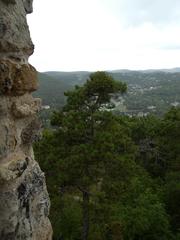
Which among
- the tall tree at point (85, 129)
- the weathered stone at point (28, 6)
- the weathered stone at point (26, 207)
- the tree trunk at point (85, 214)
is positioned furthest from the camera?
the tree trunk at point (85, 214)

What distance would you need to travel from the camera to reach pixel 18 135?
435cm

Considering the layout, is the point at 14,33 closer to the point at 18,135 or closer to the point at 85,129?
the point at 18,135

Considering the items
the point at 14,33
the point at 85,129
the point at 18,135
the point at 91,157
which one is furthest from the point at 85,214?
the point at 14,33

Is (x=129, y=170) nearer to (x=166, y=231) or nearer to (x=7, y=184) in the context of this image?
(x=166, y=231)

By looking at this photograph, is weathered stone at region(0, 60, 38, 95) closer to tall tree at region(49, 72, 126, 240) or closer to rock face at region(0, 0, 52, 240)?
rock face at region(0, 0, 52, 240)

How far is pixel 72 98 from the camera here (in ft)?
Result: 47.2

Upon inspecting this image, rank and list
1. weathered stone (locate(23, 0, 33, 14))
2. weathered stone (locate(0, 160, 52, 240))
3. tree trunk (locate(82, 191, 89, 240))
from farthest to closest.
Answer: tree trunk (locate(82, 191, 89, 240))
weathered stone (locate(23, 0, 33, 14))
weathered stone (locate(0, 160, 52, 240))

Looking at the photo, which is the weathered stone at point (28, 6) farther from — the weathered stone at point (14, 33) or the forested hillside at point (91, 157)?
the forested hillside at point (91, 157)

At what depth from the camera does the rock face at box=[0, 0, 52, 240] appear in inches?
161

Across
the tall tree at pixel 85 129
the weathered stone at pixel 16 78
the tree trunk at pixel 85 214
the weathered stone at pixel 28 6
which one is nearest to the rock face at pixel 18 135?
the weathered stone at pixel 16 78

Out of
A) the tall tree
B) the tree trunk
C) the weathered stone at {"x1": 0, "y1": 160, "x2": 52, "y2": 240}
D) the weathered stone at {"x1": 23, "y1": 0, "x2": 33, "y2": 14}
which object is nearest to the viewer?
the weathered stone at {"x1": 0, "y1": 160, "x2": 52, "y2": 240}

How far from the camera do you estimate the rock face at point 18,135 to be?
4.09 meters

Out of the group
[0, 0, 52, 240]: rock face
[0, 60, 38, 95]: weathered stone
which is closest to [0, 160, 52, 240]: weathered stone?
[0, 0, 52, 240]: rock face

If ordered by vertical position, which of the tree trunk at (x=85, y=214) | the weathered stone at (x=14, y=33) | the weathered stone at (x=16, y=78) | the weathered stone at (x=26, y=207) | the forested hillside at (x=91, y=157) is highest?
the weathered stone at (x=14, y=33)
